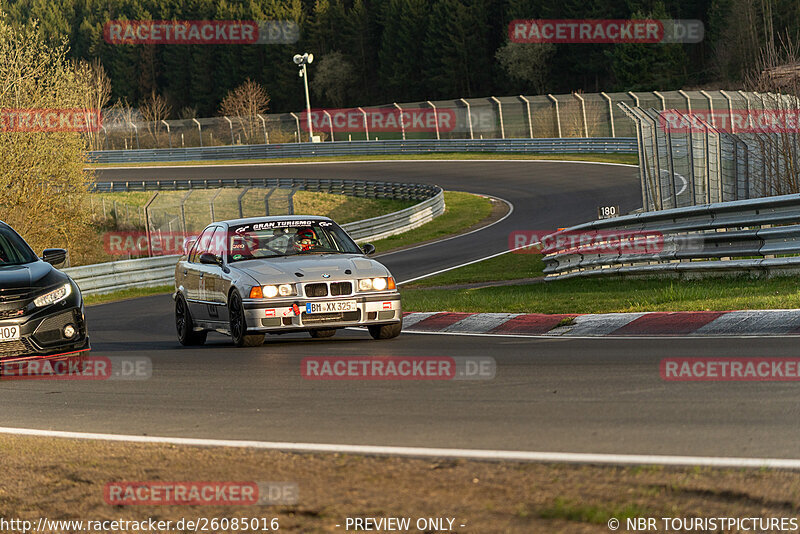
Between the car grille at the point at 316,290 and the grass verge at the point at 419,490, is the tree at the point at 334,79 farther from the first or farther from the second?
the grass verge at the point at 419,490

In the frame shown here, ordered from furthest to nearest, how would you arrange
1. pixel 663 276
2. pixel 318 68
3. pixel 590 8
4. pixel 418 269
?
pixel 318 68 < pixel 590 8 < pixel 418 269 < pixel 663 276

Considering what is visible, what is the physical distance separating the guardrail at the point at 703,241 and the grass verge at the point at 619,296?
0.21 m

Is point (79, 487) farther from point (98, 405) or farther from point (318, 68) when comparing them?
point (318, 68)

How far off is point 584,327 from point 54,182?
105 ft

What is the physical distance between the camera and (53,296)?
33.3 feet

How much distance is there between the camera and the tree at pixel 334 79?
392 feet

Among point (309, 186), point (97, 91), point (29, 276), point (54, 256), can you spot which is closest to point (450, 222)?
point (309, 186)

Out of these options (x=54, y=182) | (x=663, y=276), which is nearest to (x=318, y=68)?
(x=54, y=182)

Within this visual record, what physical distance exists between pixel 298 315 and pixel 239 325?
890 mm

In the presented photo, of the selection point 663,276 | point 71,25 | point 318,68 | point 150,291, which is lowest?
point 150,291

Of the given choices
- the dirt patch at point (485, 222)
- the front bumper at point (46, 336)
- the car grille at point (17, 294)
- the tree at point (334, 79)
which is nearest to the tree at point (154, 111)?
the tree at point (334, 79)

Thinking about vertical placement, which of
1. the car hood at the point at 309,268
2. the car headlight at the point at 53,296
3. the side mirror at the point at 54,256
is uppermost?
the side mirror at the point at 54,256

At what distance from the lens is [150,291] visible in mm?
27797

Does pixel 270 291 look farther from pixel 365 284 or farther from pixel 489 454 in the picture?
pixel 489 454
